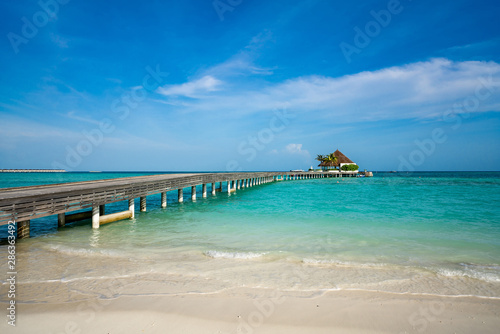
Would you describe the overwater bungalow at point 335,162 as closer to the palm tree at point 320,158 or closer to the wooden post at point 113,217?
the palm tree at point 320,158

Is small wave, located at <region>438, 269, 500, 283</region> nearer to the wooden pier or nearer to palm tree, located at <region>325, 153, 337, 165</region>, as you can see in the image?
the wooden pier

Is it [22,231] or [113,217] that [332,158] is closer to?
[113,217]

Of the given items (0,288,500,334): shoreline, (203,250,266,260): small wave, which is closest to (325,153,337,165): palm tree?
(203,250,266,260): small wave

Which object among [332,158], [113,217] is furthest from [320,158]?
[113,217]

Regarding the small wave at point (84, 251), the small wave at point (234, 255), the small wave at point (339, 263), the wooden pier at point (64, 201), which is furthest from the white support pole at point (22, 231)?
the small wave at point (339, 263)

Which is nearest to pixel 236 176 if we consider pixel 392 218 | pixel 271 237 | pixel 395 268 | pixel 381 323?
pixel 392 218

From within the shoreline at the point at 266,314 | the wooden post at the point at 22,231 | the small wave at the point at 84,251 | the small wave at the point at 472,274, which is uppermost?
the wooden post at the point at 22,231

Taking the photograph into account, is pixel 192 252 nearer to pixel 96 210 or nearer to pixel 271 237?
pixel 271 237

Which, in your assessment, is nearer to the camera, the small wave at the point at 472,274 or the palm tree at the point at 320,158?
the small wave at the point at 472,274

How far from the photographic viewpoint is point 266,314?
439cm

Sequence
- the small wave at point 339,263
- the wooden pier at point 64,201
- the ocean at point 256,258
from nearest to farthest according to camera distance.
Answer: the ocean at point 256,258, the small wave at point 339,263, the wooden pier at point 64,201

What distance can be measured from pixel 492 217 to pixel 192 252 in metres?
18.8

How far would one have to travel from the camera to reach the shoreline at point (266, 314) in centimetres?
400

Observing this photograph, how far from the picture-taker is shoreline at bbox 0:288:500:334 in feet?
13.1
